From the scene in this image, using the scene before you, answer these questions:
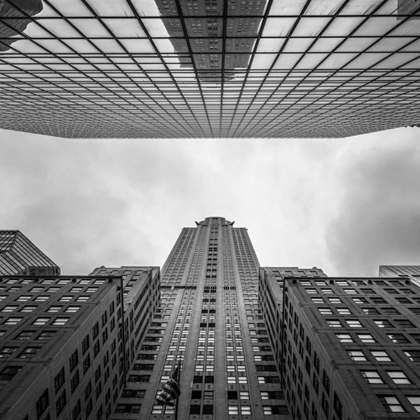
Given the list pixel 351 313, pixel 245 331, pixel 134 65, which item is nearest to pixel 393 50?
pixel 134 65

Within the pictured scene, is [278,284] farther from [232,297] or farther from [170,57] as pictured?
[170,57]

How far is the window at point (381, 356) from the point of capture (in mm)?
34344

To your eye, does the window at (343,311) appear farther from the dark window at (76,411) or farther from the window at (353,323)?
the dark window at (76,411)

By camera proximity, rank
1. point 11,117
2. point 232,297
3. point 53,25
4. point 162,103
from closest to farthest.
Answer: point 53,25 < point 162,103 < point 11,117 < point 232,297

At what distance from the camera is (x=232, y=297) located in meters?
104

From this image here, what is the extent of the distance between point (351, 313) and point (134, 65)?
43039 mm

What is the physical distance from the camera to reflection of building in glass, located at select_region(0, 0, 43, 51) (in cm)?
1558

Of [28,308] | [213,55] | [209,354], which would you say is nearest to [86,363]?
[28,308]

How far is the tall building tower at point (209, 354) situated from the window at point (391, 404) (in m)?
29.5

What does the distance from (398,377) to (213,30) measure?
1429 inches

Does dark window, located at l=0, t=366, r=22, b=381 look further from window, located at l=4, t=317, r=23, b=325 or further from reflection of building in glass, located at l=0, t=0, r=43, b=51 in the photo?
reflection of building in glass, located at l=0, t=0, r=43, b=51

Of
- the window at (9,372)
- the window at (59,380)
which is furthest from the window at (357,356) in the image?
the window at (9,372)

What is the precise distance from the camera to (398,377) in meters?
31.4

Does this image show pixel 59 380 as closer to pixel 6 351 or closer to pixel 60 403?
pixel 60 403
